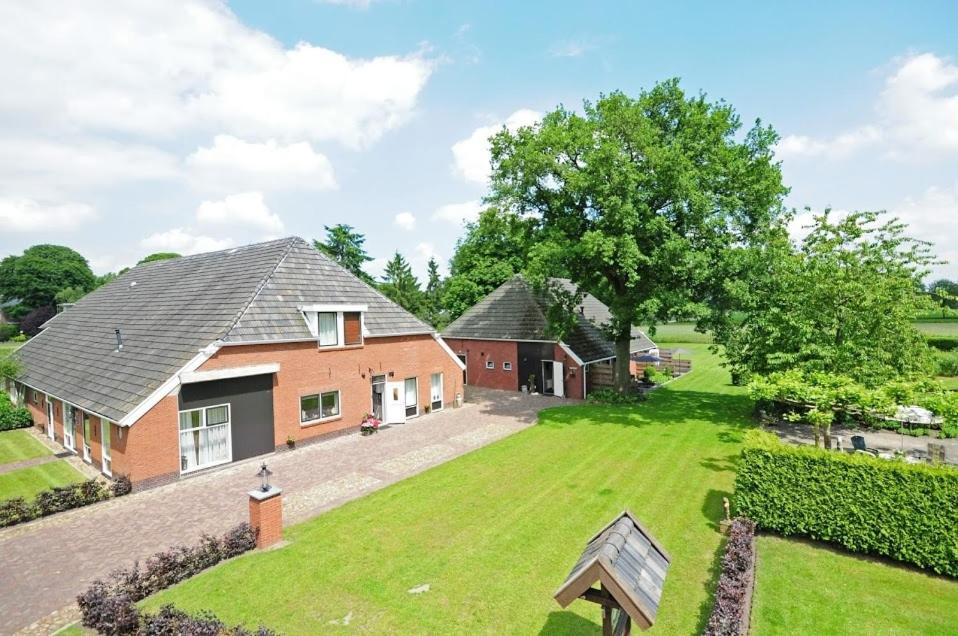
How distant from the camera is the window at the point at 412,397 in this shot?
23609 mm

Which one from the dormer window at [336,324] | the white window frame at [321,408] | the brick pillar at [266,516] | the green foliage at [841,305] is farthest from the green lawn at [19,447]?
the green foliage at [841,305]

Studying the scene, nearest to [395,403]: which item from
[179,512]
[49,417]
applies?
[179,512]

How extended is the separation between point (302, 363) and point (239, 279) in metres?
4.86

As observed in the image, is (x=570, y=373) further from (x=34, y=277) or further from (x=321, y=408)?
(x=34, y=277)

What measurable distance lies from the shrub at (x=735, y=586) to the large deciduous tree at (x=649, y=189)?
12097 millimetres

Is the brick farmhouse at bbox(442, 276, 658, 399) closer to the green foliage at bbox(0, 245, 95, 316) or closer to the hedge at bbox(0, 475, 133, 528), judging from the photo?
the hedge at bbox(0, 475, 133, 528)

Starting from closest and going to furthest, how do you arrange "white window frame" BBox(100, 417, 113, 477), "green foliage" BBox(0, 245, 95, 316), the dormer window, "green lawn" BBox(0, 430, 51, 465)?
"white window frame" BBox(100, 417, 113, 477)
"green lawn" BBox(0, 430, 51, 465)
the dormer window
"green foliage" BBox(0, 245, 95, 316)

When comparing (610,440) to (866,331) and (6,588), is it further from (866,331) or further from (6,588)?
(6,588)

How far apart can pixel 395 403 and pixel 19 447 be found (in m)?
15.5

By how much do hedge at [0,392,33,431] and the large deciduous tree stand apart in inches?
1020

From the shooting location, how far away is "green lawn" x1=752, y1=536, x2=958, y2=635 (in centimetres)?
790

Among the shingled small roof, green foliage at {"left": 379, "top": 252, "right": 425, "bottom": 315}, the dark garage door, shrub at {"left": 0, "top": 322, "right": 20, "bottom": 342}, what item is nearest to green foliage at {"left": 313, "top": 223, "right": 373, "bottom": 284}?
green foliage at {"left": 379, "top": 252, "right": 425, "bottom": 315}

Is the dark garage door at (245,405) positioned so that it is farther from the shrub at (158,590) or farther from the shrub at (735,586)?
the shrub at (735,586)

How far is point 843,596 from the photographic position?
875cm
